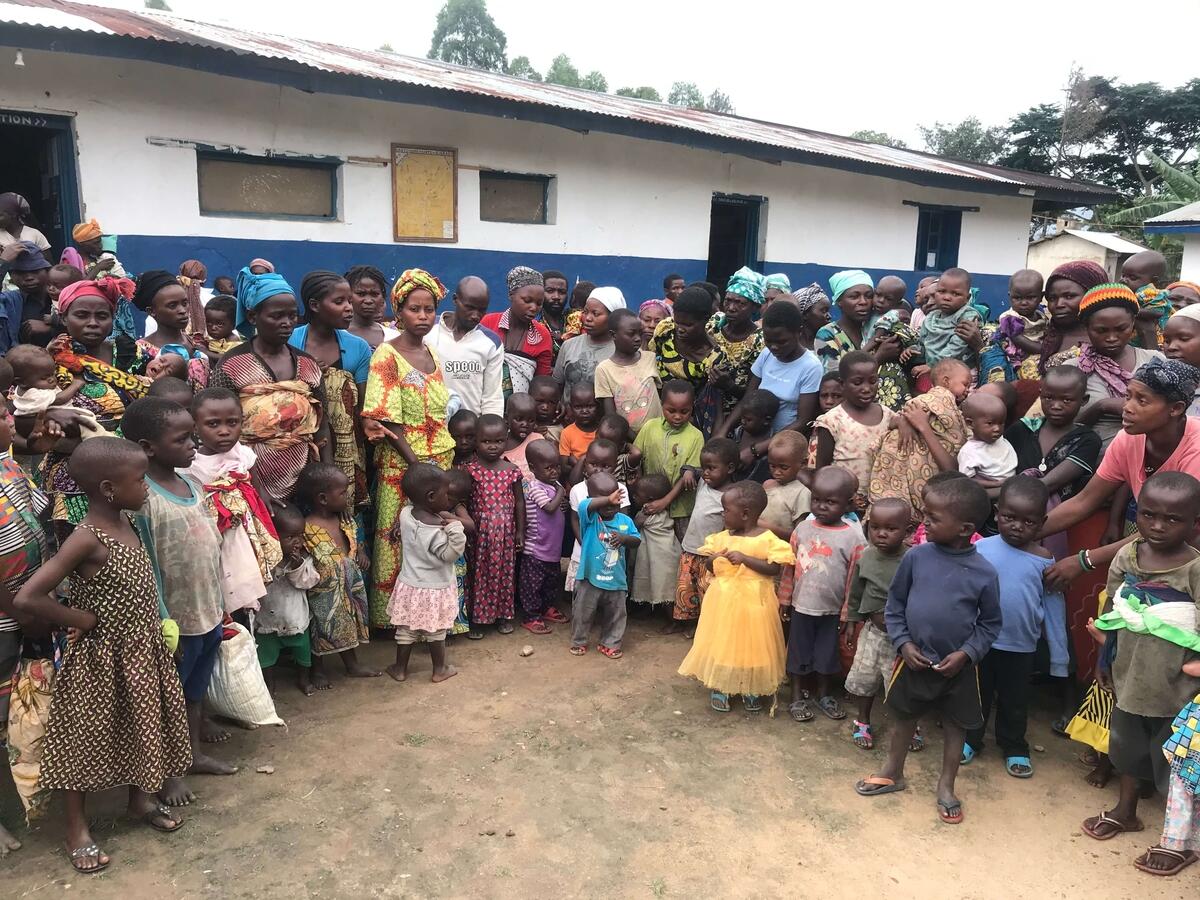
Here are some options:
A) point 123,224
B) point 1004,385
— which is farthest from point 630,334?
point 123,224

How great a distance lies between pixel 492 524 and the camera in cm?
456

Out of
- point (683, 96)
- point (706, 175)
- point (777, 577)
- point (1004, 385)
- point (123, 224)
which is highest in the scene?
point (683, 96)

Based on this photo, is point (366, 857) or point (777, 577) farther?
point (777, 577)

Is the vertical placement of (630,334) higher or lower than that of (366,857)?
higher

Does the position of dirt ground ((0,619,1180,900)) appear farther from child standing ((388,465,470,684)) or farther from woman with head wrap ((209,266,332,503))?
woman with head wrap ((209,266,332,503))

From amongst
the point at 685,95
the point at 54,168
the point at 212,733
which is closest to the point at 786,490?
the point at 212,733

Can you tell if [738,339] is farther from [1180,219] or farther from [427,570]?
[1180,219]

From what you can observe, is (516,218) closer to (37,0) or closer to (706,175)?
(706,175)

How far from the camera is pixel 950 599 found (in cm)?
314

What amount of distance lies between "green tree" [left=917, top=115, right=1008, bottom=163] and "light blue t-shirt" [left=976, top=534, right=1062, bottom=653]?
34.3m

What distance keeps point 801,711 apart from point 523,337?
2.66m

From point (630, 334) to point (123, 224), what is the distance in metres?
4.78

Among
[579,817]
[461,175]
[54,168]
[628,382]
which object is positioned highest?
[461,175]

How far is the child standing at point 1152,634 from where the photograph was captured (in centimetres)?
287
